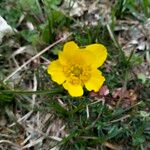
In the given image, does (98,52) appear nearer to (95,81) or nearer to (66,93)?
(95,81)

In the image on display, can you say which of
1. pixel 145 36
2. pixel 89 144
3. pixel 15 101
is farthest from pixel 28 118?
pixel 145 36

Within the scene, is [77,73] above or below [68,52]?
below

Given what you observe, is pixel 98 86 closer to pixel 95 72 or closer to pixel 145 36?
pixel 95 72

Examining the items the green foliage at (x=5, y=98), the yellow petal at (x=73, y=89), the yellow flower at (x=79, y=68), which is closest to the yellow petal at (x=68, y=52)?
the yellow flower at (x=79, y=68)

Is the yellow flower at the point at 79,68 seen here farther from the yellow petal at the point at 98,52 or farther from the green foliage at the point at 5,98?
the green foliage at the point at 5,98

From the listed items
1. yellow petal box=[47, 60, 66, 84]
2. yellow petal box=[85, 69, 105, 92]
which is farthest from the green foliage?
yellow petal box=[85, 69, 105, 92]

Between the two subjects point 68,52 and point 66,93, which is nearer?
point 68,52

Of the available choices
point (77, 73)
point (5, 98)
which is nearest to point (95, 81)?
point (77, 73)
